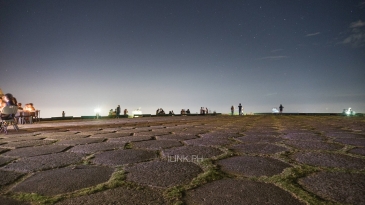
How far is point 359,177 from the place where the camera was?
4.64 ft

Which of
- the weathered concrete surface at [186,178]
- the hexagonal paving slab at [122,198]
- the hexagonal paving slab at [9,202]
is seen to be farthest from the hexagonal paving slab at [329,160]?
the hexagonal paving slab at [9,202]

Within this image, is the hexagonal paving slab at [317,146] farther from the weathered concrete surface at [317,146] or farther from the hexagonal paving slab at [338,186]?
the hexagonal paving slab at [338,186]

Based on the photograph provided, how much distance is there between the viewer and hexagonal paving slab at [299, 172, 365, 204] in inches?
43.3

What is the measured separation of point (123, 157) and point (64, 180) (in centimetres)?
68

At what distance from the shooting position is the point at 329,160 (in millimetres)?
1869

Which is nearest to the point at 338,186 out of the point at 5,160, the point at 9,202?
the point at 9,202

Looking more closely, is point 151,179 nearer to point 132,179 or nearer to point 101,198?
point 132,179

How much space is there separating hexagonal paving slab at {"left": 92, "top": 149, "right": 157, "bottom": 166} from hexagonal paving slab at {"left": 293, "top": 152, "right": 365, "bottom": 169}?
4.44ft

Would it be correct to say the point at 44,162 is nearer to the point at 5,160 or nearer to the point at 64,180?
the point at 5,160

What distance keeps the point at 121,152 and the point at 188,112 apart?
32.3 metres

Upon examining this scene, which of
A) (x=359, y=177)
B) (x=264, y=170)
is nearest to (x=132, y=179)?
(x=264, y=170)

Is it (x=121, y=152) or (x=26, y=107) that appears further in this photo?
(x=26, y=107)

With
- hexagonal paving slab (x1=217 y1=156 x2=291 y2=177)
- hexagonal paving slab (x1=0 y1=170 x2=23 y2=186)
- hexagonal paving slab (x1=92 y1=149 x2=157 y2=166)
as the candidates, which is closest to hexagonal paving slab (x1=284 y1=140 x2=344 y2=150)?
hexagonal paving slab (x1=217 y1=156 x2=291 y2=177)

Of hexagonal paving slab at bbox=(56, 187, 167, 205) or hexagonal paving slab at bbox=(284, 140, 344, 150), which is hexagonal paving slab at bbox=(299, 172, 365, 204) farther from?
hexagonal paving slab at bbox=(284, 140, 344, 150)
